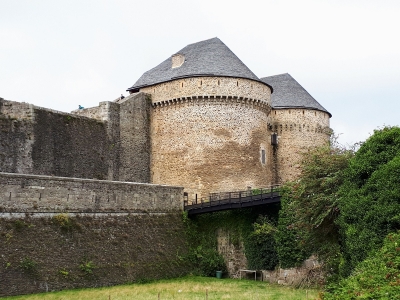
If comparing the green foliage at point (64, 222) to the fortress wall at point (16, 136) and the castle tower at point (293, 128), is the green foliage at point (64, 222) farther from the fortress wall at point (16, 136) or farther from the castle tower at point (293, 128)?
the castle tower at point (293, 128)

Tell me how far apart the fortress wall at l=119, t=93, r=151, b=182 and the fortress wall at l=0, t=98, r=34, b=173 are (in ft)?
21.4

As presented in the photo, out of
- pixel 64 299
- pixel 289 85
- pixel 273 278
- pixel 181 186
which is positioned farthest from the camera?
pixel 289 85

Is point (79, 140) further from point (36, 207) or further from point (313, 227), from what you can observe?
point (313, 227)

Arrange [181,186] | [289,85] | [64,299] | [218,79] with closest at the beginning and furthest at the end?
[64,299], [181,186], [218,79], [289,85]

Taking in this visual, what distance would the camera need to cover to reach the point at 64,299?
1933cm

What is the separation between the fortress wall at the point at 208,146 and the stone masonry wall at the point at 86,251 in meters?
4.06

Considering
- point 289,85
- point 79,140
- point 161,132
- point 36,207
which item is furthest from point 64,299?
point 289,85

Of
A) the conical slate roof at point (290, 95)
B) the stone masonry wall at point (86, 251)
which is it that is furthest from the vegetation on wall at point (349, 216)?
the conical slate roof at point (290, 95)

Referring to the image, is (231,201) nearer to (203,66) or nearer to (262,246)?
(262,246)

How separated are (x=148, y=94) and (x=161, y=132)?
8.89 ft

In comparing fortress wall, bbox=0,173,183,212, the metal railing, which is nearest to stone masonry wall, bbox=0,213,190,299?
fortress wall, bbox=0,173,183,212

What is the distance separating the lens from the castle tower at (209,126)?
1240 inches

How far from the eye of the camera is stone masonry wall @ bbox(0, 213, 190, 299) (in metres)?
20.6

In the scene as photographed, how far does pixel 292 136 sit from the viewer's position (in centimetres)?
3706
